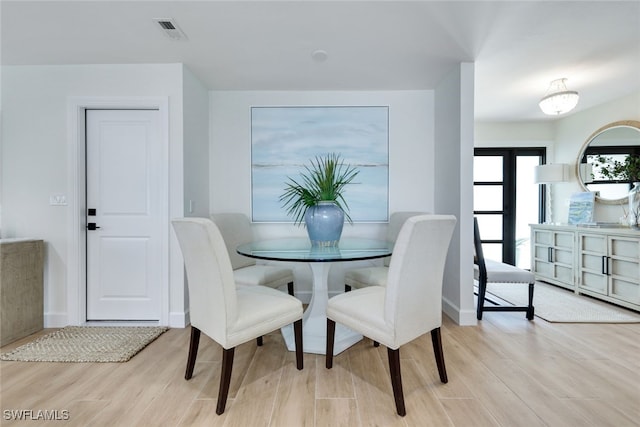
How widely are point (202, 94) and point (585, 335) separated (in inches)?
164

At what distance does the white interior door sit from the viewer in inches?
106

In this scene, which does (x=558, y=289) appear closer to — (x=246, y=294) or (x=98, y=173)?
(x=246, y=294)

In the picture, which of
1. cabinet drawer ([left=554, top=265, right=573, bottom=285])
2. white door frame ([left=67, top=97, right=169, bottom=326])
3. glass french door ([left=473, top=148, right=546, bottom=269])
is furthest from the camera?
glass french door ([left=473, top=148, right=546, bottom=269])

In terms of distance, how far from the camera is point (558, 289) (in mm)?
3729

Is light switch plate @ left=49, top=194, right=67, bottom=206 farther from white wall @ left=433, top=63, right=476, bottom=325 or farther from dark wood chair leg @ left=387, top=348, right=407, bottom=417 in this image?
white wall @ left=433, top=63, right=476, bottom=325

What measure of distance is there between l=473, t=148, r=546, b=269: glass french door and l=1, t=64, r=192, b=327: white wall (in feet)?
16.8

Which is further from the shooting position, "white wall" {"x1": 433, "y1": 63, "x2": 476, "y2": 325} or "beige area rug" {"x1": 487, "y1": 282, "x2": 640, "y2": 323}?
"beige area rug" {"x1": 487, "y1": 282, "x2": 640, "y2": 323}

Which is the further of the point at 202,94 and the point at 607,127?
the point at 607,127

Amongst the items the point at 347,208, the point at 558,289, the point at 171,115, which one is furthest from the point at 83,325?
the point at 558,289

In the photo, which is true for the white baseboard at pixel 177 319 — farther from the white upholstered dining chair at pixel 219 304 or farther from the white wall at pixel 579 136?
the white wall at pixel 579 136

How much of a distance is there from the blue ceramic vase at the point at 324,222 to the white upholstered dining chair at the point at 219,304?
590 mm

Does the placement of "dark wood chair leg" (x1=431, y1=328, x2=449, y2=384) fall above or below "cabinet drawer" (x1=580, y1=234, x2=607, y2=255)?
below

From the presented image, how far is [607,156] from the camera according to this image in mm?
3729

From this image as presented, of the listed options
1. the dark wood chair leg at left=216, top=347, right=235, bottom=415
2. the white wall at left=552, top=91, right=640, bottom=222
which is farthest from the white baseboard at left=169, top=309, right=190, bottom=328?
the white wall at left=552, top=91, right=640, bottom=222
